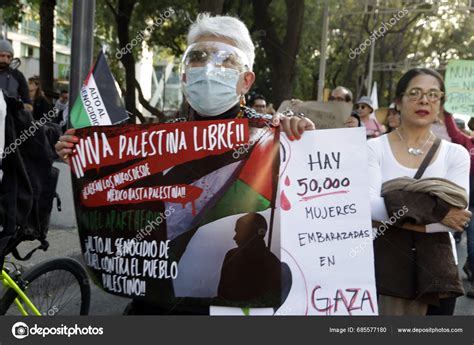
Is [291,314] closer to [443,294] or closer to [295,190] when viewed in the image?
[295,190]

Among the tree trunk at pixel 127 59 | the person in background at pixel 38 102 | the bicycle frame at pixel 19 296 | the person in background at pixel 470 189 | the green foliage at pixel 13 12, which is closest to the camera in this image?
the bicycle frame at pixel 19 296

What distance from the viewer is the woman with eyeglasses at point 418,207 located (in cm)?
278

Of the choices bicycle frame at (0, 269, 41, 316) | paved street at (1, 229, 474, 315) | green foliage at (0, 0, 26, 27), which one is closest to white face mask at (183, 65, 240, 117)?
bicycle frame at (0, 269, 41, 316)

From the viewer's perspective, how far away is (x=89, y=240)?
2.57 meters

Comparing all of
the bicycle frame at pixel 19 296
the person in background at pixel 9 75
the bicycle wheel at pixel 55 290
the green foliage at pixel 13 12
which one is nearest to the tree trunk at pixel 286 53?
the green foliage at pixel 13 12

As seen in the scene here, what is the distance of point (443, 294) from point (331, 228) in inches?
30.5

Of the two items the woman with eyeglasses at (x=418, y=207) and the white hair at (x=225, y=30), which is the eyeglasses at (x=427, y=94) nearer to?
the woman with eyeglasses at (x=418, y=207)

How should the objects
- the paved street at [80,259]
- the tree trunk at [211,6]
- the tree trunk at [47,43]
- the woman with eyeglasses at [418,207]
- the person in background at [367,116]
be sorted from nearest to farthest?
the woman with eyeglasses at [418,207], the paved street at [80,259], the tree trunk at [211,6], the person in background at [367,116], the tree trunk at [47,43]

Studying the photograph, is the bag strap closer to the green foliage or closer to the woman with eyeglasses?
the woman with eyeglasses

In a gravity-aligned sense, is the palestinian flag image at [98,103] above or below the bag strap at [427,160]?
above

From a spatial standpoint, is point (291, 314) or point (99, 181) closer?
point (291, 314)

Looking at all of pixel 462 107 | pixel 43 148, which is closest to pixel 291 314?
pixel 43 148

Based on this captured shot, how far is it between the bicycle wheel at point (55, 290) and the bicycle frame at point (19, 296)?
23mm

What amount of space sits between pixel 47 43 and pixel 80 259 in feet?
27.6
